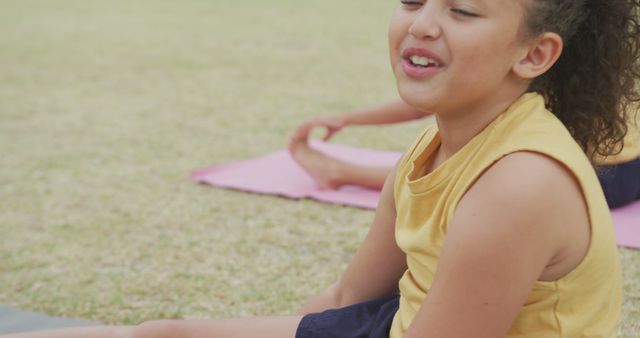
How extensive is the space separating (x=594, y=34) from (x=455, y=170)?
35cm

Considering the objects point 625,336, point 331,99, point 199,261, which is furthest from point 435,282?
point 331,99

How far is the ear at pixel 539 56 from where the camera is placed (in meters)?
1.36

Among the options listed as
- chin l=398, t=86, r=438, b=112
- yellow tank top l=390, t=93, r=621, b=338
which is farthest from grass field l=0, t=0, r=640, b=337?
chin l=398, t=86, r=438, b=112

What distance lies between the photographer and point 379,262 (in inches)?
68.5

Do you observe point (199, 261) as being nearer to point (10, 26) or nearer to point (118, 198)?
point (118, 198)

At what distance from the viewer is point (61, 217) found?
3.14 metres

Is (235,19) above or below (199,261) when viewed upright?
below

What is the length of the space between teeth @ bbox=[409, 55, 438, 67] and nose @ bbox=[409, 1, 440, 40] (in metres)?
0.03

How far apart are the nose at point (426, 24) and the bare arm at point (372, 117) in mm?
1751

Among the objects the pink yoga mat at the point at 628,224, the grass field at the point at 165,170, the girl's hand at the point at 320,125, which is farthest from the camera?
the girl's hand at the point at 320,125

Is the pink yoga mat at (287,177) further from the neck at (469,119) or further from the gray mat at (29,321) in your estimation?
the neck at (469,119)

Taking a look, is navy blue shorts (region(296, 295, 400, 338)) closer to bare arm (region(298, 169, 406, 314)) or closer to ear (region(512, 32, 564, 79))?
bare arm (region(298, 169, 406, 314))

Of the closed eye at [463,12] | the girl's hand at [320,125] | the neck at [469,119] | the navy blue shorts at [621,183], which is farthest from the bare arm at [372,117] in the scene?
the closed eye at [463,12]

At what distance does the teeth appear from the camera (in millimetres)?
1354
